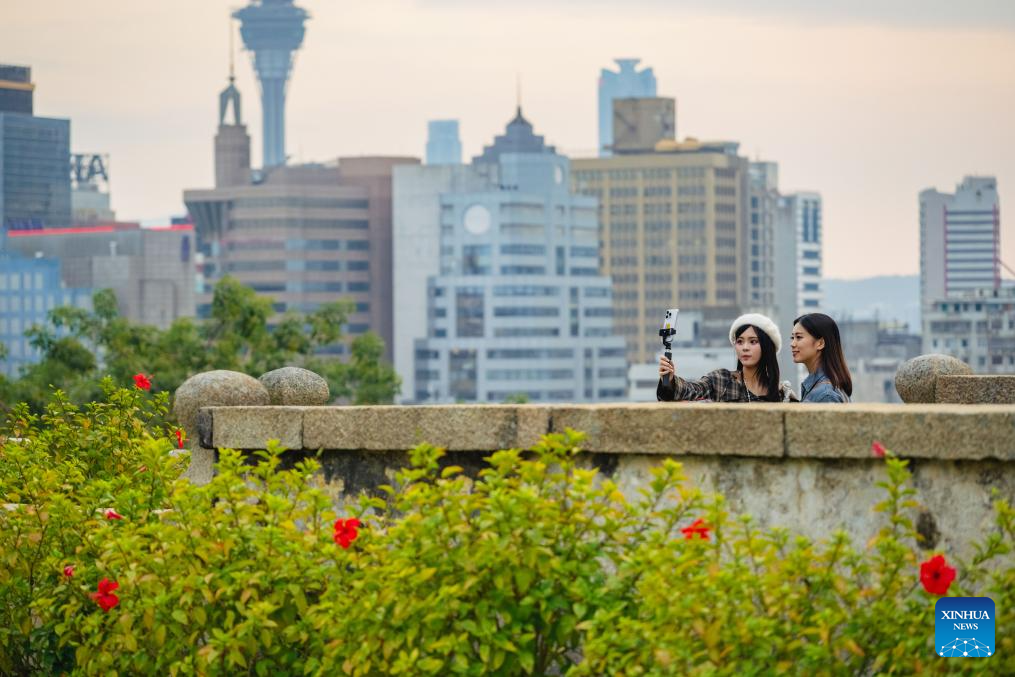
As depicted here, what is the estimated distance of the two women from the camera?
30.7 ft

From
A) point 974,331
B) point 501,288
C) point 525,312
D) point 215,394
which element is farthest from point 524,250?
point 215,394

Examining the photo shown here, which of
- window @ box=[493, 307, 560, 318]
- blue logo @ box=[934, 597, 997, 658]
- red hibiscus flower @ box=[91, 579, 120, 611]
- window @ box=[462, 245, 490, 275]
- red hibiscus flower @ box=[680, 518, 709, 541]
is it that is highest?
window @ box=[462, 245, 490, 275]

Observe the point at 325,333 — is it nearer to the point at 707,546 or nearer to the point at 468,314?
the point at 707,546

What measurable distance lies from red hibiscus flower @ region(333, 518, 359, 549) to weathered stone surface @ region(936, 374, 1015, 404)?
16.7 ft

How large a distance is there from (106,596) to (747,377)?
3.83m

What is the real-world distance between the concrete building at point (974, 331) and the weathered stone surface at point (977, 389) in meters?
182

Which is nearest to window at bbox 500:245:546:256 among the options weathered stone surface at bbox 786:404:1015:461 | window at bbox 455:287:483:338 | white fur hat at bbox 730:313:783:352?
window at bbox 455:287:483:338

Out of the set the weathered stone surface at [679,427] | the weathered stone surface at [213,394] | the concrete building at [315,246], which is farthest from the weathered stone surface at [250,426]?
the concrete building at [315,246]

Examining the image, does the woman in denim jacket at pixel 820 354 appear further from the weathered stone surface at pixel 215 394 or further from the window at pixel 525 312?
the window at pixel 525 312

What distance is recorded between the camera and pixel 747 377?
9.52 m

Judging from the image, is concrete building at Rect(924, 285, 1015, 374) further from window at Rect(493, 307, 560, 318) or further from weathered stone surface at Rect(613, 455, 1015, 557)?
weathered stone surface at Rect(613, 455, 1015, 557)

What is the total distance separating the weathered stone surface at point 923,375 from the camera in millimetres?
11172

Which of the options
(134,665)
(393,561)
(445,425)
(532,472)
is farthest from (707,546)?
(134,665)

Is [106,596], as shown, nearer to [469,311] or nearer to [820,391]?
[820,391]
